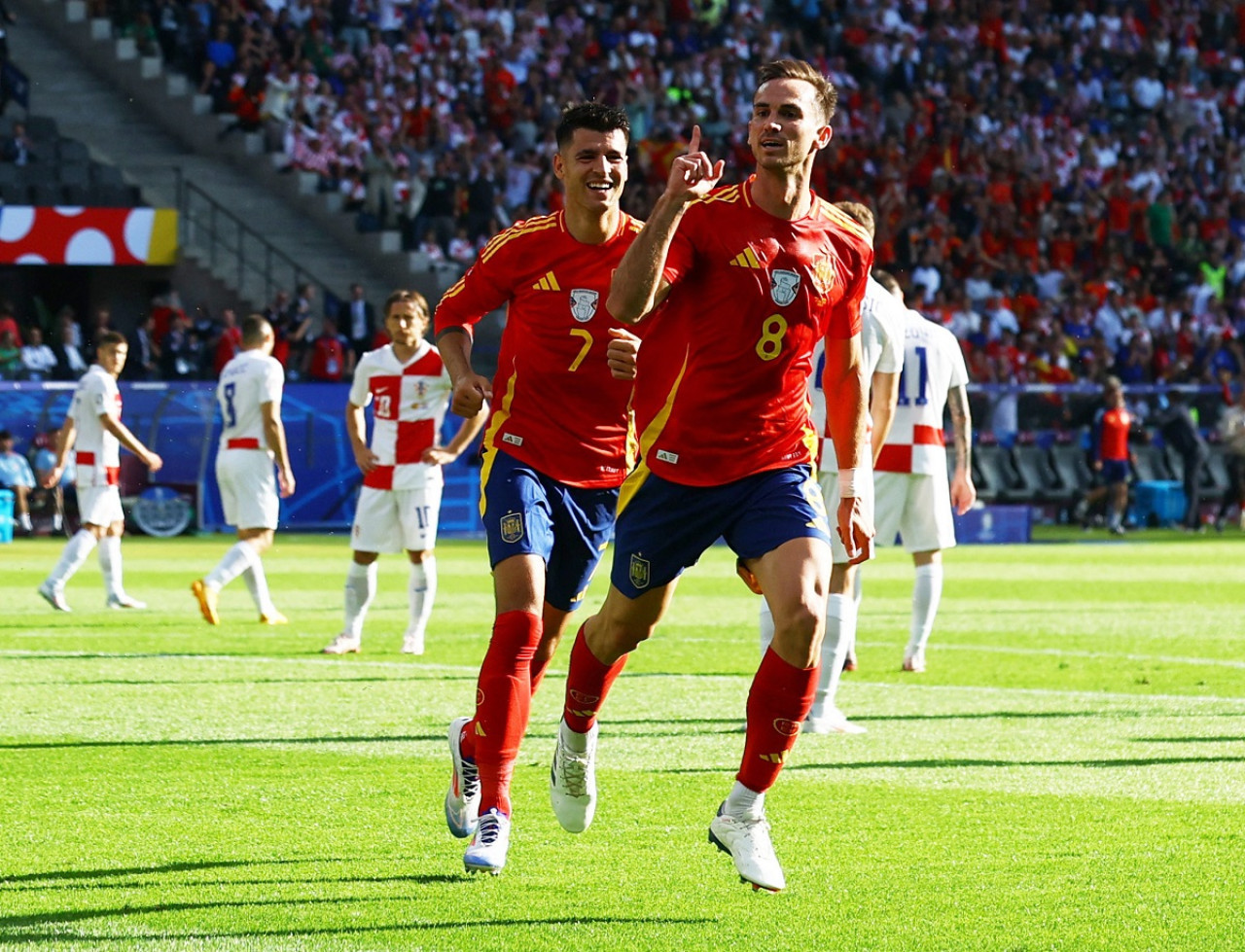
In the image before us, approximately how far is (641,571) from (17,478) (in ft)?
70.3

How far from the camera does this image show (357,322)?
2973 centimetres

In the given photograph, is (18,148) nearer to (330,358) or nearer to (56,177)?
(56,177)

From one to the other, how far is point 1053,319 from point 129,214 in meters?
15.2

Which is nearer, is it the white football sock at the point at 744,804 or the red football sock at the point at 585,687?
the white football sock at the point at 744,804

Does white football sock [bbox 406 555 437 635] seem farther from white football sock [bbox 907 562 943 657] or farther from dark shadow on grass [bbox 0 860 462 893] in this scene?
dark shadow on grass [bbox 0 860 462 893]

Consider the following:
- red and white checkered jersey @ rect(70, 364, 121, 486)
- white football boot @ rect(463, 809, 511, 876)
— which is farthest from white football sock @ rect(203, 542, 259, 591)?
white football boot @ rect(463, 809, 511, 876)

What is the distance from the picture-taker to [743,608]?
54.9 ft

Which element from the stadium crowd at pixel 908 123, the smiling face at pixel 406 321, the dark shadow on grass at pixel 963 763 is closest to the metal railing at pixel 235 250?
the stadium crowd at pixel 908 123

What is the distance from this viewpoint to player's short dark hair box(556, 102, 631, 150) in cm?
648

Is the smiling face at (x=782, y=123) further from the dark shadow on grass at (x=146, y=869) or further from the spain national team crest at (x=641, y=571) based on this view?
the dark shadow on grass at (x=146, y=869)

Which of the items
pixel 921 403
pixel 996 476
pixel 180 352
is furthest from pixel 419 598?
pixel 996 476

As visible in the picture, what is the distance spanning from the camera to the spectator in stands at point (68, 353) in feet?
91.5

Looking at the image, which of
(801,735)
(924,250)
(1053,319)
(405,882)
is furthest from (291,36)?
(405,882)

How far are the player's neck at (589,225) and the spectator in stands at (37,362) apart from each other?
22.2 meters
